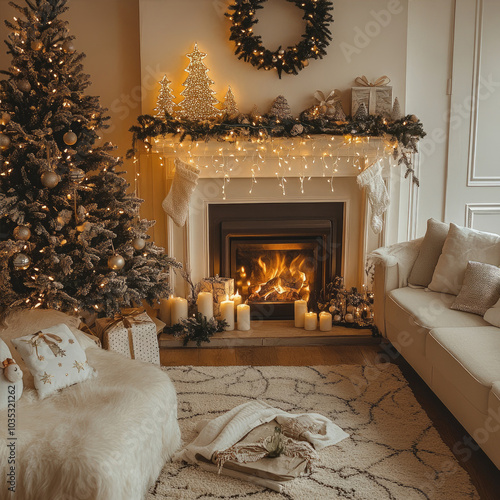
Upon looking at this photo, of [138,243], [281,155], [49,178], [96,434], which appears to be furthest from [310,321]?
[96,434]

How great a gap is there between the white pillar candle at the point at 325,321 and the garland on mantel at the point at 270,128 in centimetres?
122

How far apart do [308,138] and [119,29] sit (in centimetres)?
162

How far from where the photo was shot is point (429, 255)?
3715 mm

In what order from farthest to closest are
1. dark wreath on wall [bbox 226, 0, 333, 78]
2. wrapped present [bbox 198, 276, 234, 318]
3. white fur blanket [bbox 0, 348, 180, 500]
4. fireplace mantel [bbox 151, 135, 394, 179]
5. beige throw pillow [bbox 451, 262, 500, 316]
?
wrapped present [bbox 198, 276, 234, 318], fireplace mantel [bbox 151, 135, 394, 179], dark wreath on wall [bbox 226, 0, 333, 78], beige throw pillow [bbox 451, 262, 500, 316], white fur blanket [bbox 0, 348, 180, 500]

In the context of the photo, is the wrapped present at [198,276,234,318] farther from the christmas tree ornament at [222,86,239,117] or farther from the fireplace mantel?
the christmas tree ornament at [222,86,239,117]

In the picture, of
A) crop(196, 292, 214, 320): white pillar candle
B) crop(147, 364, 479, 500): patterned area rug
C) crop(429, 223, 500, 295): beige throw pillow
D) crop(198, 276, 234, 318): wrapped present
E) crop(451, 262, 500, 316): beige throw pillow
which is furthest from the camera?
crop(198, 276, 234, 318): wrapped present

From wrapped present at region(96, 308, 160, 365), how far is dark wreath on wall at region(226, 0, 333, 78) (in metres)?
1.97

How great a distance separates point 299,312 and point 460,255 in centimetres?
126

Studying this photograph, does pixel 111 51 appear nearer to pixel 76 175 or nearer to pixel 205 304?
pixel 76 175

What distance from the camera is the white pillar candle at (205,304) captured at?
4078 millimetres

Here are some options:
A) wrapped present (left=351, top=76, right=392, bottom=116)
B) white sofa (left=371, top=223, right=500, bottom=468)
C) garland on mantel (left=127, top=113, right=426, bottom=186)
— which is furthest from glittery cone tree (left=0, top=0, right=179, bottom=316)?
wrapped present (left=351, top=76, right=392, bottom=116)

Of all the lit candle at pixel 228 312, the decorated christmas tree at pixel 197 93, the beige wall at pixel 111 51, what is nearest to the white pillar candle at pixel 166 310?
the lit candle at pixel 228 312

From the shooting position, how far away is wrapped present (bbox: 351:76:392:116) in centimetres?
397

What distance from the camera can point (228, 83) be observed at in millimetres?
4004
